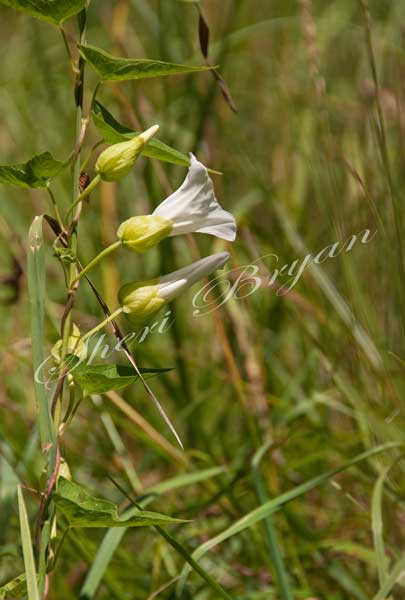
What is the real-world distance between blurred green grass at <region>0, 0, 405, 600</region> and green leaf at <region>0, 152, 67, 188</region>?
287 millimetres

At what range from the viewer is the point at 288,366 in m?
1.38

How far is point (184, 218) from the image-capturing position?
0.56 meters

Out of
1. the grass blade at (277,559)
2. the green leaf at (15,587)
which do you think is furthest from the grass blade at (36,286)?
the grass blade at (277,559)

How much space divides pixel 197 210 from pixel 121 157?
0.06 metres

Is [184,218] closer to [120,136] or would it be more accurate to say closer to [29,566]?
[120,136]

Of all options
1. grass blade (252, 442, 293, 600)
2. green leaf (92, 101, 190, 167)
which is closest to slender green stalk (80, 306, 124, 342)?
green leaf (92, 101, 190, 167)

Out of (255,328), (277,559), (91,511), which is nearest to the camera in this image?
(91,511)

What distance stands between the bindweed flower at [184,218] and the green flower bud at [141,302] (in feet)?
0.09

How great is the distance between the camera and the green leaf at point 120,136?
21.4 inches

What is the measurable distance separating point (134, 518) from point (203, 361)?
2.74 ft

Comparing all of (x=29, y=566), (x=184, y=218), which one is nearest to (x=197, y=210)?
(x=184, y=218)

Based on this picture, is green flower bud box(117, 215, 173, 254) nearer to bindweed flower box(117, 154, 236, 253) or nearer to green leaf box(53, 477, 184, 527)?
bindweed flower box(117, 154, 236, 253)

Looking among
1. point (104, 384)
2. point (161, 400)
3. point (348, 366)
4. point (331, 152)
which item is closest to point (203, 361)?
point (161, 400)

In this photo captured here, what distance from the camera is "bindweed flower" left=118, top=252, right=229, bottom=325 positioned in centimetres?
56
